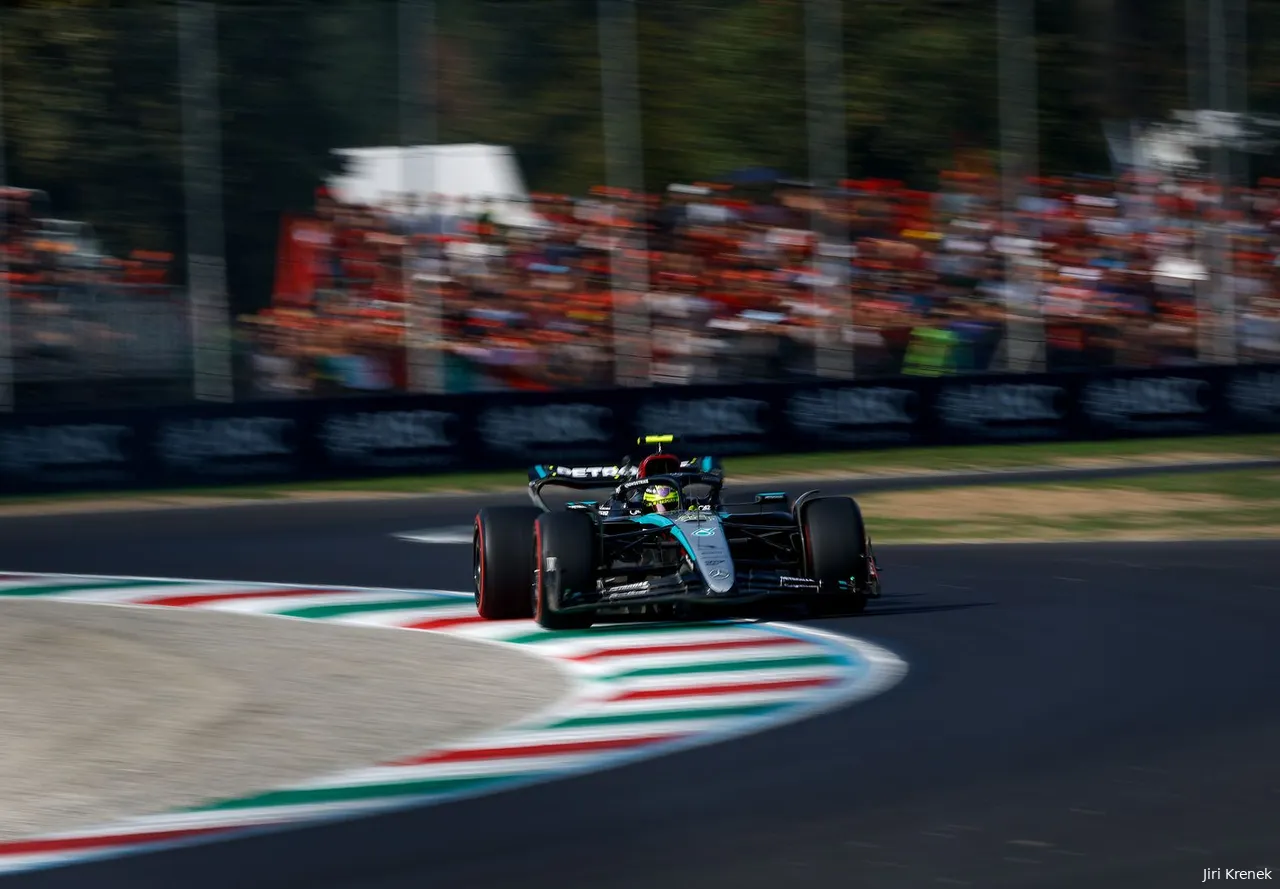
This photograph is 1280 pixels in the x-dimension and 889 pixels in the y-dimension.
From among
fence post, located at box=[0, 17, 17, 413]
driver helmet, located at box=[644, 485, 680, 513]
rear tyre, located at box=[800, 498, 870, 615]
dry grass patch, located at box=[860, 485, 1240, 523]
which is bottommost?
dry grass patch, located at box=[860, 485, 1240, 523]

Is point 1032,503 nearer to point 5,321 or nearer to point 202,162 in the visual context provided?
point 202,162

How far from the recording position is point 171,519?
18.3 meters

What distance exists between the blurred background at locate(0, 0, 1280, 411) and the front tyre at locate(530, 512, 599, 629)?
11086 millimetres

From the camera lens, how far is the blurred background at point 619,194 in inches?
848

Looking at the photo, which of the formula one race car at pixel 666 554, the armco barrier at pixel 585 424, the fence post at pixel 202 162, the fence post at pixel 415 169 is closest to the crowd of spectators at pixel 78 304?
the fence post at pixel 202 162

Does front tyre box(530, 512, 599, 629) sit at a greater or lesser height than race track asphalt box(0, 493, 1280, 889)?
greater

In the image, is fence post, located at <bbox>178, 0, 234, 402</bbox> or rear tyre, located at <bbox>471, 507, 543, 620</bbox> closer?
rear tyre, located at <bbox>471, 507, 543, 620</bbox>

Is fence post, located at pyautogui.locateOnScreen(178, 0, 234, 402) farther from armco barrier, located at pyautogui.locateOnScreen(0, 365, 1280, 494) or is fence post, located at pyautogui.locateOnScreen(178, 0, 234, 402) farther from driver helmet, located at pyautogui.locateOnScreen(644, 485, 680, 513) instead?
driver helmet, located at pyautogui.locateOnScreen(644, 485, 680, 513)

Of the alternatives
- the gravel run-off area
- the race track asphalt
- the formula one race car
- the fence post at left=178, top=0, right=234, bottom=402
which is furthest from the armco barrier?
the race track asphalt

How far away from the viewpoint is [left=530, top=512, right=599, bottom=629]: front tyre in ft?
34.7

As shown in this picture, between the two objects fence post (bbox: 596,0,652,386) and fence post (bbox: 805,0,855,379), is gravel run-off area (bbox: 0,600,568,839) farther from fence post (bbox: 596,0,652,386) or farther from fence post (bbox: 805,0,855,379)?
fence post (bbox: 805,0,855,379)

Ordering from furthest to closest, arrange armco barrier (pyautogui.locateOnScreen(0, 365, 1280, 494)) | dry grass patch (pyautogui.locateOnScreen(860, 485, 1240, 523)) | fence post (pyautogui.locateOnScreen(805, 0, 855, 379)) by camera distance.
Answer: fence post (pyautogui.locateOnScreen(805, 0, 855, 379)) < armco barrier (pyautogui.locateOnScreen(0, 365, 1280, 494)) < dry grass patch (pyautogui.locateOnScreen(860, 485, 1240, 523))

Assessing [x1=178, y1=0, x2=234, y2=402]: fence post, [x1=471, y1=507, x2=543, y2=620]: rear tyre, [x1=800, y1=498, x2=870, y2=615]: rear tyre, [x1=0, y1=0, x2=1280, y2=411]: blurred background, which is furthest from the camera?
[x1=178, y1=0, x2=234, y2=402]: fence post

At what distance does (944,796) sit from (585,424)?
15.5 meters
